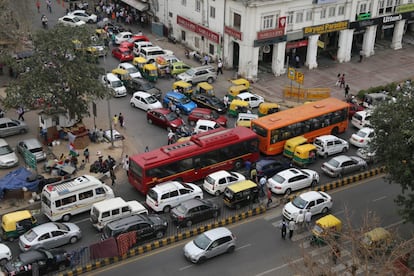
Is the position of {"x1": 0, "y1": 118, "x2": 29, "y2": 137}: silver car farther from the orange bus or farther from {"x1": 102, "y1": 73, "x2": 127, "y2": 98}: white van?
the orange bus

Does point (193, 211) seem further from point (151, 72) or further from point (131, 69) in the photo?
point (131, 69)

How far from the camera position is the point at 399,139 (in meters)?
30.9

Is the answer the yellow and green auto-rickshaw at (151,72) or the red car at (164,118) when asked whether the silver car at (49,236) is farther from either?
the yellow and green auto-rickshaw at (151,72)

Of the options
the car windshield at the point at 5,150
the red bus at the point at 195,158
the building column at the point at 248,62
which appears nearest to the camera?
the red bus at the point at 195,158

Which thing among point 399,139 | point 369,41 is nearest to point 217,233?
point 399,139

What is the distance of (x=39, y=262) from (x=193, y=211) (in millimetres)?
9159

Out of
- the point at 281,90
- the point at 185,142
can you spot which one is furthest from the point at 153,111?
the point at 281,90

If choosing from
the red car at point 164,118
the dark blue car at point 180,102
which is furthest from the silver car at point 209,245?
the dark blue car at point 180,102

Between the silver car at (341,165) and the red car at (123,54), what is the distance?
26789mm

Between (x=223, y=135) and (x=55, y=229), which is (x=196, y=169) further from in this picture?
(x=55, y=229)

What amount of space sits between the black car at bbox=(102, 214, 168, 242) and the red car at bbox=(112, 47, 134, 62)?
29.4 metres

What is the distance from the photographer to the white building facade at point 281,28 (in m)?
55.0

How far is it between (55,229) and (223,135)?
13173mm

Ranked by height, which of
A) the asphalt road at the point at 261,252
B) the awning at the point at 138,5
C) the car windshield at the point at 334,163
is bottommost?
the asphalt road at the point at 261,252
